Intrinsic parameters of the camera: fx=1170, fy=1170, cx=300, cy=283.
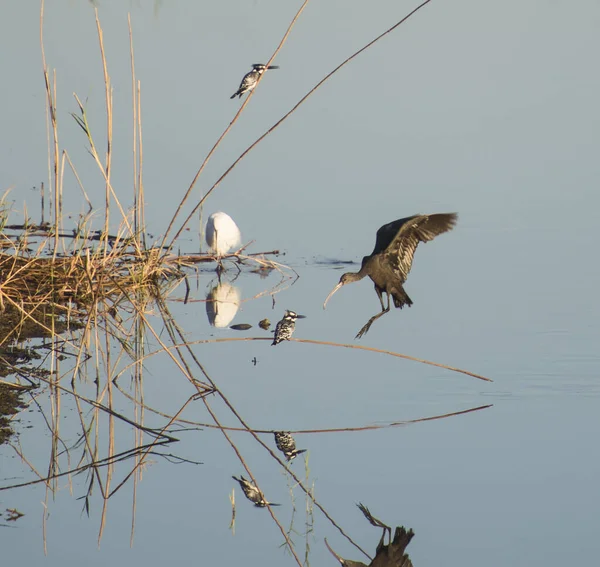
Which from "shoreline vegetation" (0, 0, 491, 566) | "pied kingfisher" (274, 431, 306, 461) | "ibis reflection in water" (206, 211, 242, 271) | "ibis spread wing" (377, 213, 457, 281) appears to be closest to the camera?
"shoreline vegetation" (0, 0, 491, 566)

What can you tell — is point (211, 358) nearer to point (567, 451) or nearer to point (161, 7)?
point (567, 451)

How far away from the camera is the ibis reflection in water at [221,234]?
8.53 meters

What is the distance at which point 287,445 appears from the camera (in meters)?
4.83

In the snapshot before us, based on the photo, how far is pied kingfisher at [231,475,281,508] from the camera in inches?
167

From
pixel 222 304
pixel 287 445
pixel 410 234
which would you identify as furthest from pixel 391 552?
pixel 222 304

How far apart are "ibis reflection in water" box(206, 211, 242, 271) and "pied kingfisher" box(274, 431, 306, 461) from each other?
3633mm

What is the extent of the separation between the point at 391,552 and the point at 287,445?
1.05 metres

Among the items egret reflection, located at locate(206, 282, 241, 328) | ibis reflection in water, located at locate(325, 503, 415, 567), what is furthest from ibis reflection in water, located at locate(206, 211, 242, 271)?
ibis reflection in water, located at locate(325, 503, 415, 567)

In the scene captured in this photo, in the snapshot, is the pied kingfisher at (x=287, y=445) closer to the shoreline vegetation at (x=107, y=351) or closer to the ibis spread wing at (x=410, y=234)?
the shoreline vegetation at (x=107, y=351)

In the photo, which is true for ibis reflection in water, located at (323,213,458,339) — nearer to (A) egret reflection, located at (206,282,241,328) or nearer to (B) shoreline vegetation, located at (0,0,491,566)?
(B) shoreline vegetation, located at (0,0,491,566)

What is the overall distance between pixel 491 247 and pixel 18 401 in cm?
435

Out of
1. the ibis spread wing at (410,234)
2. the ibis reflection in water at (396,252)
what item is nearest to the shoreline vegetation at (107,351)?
the ibis reflection in water at (396,252)

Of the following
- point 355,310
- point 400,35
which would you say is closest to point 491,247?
point 355,310

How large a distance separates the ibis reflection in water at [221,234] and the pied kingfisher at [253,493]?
4.16m
